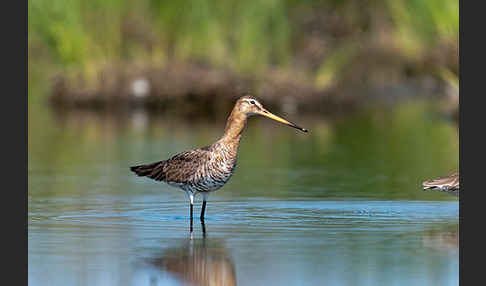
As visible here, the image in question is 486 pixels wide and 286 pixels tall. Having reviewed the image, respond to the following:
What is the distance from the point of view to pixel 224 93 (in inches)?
1256

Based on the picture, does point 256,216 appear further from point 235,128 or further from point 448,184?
point 448,184

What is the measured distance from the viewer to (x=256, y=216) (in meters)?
12.4

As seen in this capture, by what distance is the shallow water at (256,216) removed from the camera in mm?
A: 9172

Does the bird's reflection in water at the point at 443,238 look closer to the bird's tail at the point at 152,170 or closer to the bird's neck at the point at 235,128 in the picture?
the bird's neck at the point at 235,128

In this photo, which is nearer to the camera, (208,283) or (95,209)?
(208,283)

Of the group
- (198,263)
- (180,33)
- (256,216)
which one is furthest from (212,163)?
(180,33)

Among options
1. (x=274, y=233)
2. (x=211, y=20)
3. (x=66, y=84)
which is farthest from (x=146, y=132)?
(x=274, y=233)

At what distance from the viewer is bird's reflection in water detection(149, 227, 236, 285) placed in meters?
8.86

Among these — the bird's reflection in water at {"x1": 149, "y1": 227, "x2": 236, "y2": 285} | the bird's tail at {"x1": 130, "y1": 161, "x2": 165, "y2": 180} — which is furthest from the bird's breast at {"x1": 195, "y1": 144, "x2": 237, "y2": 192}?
the bird's reflection in water at {"x1": 149, "y1": 227, "x2": 236, "y2": 285}

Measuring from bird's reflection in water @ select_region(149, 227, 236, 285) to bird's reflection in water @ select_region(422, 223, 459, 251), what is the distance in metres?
1.76

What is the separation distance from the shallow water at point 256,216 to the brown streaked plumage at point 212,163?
38 centimetres

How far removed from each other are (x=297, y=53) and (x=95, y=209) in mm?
26482

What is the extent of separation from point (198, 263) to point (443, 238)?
240 centimetres

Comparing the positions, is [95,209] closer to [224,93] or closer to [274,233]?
[274,233]
